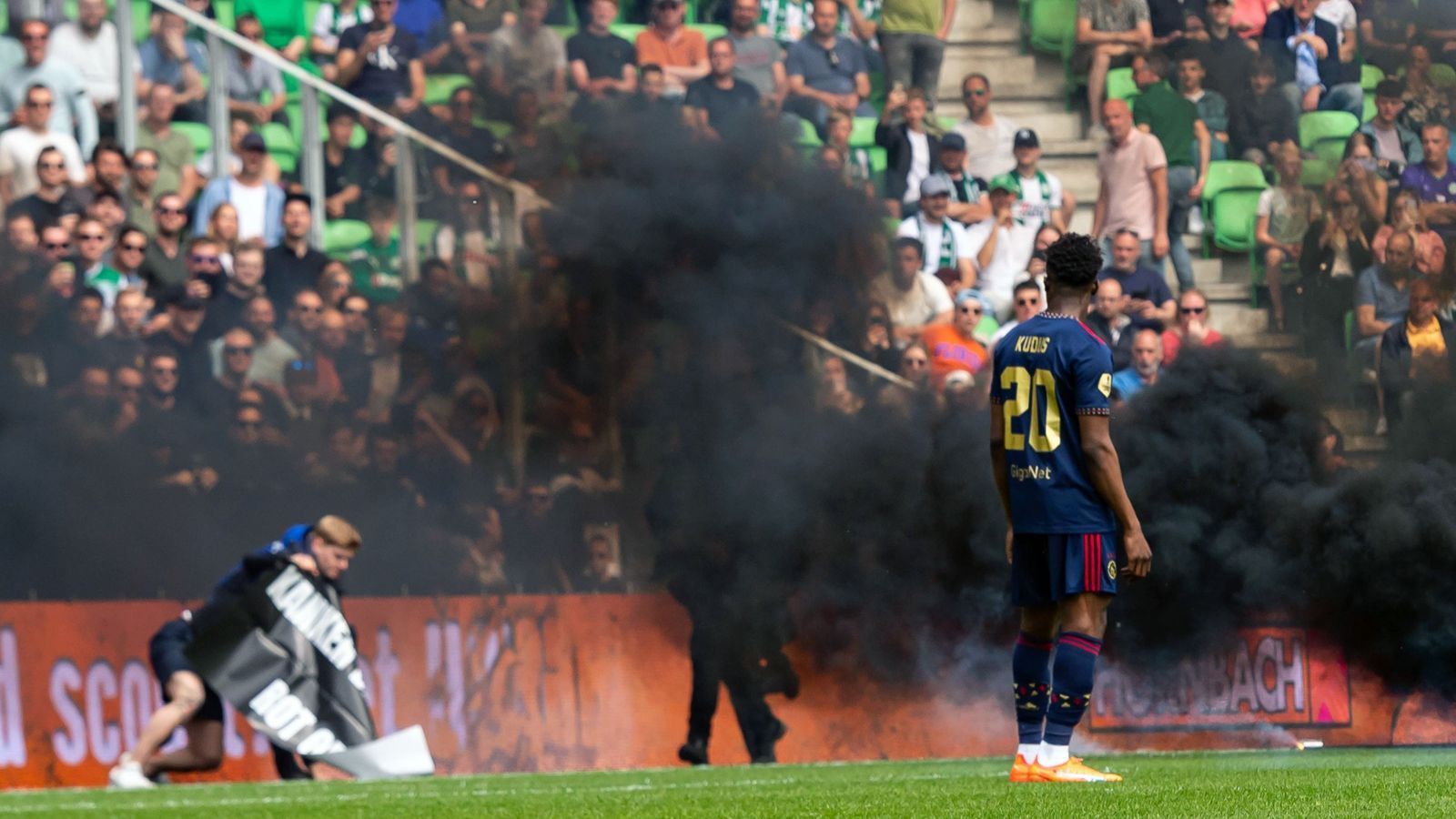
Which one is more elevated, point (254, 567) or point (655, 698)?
point (254, 567)

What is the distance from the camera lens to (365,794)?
24.2 feet

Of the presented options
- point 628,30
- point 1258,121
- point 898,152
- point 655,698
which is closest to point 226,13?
point 628,30

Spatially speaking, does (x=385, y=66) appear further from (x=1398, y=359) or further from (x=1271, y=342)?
(x=1398, y=359)

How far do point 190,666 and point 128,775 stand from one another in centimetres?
61

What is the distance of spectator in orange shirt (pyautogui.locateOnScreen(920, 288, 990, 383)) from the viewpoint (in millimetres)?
11680

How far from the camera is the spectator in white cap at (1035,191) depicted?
13141 millimetres

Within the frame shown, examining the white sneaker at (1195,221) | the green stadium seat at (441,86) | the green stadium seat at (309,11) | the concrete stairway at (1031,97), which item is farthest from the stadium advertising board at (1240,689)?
the green stadium seat at (309,11)

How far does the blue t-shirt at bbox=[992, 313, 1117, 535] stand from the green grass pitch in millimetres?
840

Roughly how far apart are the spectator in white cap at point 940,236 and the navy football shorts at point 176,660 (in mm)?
4822

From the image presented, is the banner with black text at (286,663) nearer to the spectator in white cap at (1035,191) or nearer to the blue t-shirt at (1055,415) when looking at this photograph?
the blue t-shirt at (1055,415)

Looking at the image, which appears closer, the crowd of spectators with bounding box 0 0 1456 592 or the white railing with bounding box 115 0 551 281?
the crowd of spectators with bounding box 0 0 1456 592

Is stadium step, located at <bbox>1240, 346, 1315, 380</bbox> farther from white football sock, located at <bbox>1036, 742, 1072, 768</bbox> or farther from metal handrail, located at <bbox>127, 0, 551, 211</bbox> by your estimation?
white football sock, located at <bbox>1036, 742, 1072, 768</bbox>

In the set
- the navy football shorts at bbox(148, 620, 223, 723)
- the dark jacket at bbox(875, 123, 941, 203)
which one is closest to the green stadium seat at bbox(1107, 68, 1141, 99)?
the dark jacket at bbox(875, 123, 941, 203)

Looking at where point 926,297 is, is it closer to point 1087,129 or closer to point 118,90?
point 1087,129
